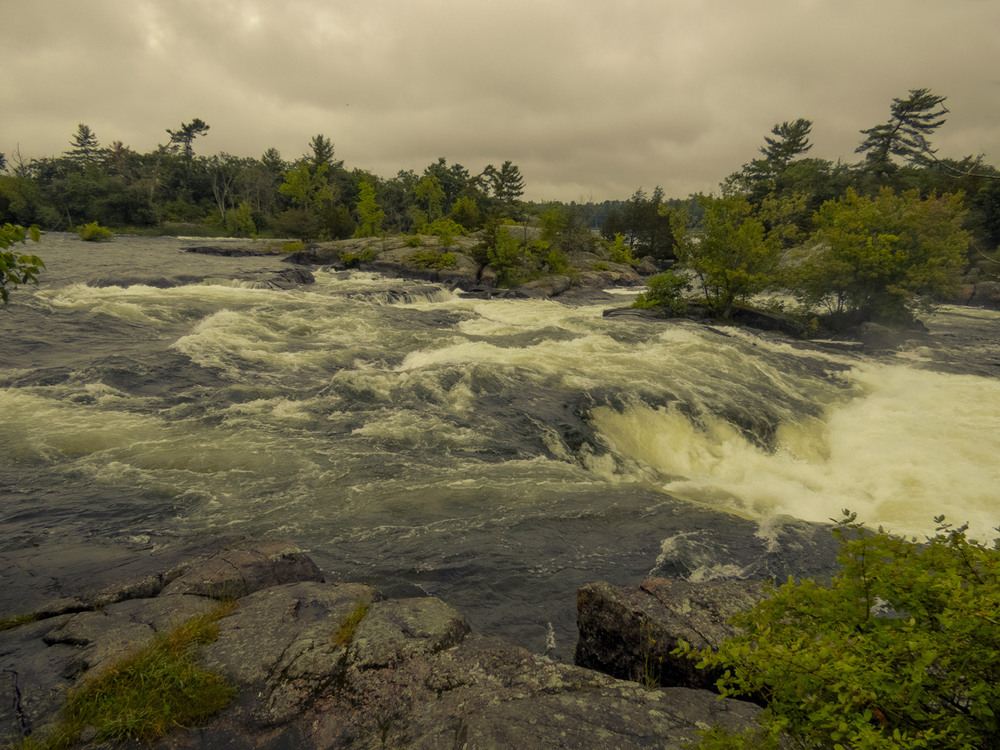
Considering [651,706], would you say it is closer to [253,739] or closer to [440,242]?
[253,739]

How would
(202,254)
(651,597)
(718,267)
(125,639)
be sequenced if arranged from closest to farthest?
(125,639), (651,597), (718,267), (202,254)

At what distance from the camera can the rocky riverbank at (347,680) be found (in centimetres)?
358

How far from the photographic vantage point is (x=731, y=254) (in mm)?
29344

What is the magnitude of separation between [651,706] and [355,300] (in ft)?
99.4

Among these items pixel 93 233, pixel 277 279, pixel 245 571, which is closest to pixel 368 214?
pixel 93 233

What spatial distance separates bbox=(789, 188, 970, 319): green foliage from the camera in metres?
25.4

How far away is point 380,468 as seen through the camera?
32.8 ft

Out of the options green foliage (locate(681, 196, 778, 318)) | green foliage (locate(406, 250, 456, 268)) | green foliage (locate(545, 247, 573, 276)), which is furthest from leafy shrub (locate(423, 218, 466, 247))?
green foliage (locate(681, 196, 778, 318))

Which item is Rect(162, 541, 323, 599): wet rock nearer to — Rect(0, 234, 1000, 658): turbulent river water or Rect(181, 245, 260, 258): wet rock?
Rect(0, 234, 1000, 658): turbulent river water

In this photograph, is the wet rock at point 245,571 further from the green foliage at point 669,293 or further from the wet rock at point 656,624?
the green foliage at point 669,293

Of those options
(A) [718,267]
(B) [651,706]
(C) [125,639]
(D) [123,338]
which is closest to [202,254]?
(D) [123,338]

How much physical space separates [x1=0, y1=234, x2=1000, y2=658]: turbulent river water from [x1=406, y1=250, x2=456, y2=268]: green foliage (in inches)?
926

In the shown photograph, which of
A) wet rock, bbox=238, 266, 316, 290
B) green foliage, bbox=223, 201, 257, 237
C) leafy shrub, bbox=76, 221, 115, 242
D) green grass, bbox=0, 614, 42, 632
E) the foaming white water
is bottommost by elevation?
the foaming white water

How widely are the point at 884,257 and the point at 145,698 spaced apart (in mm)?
34246
